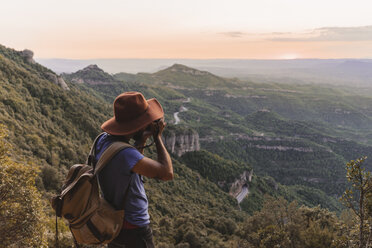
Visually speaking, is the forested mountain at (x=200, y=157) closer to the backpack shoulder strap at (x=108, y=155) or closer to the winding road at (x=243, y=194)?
the winding road at (x=243, y=194)

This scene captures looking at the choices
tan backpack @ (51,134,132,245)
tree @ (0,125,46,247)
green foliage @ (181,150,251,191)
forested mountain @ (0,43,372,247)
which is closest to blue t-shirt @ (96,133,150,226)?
tan backpack @ (51,134,132,245)

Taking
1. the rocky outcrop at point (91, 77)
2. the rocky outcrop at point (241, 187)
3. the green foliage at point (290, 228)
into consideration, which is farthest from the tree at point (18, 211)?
the rocky outcrop at point (91, 77)

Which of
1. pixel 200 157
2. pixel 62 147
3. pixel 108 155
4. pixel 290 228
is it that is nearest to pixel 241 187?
pixel 200 157

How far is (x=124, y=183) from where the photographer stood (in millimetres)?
3564

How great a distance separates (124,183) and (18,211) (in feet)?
29.9

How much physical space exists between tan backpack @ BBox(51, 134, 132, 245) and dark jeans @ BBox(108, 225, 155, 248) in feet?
1.01

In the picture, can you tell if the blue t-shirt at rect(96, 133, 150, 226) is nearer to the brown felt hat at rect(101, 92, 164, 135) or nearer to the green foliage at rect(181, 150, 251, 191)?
the brown felt hat at rect(101, 92, 164, 135)

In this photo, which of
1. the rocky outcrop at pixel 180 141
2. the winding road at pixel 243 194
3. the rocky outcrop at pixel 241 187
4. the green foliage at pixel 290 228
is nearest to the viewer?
the green foliage at pixel 290 228

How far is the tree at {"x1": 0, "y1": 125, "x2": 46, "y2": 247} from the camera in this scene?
9.40 meters

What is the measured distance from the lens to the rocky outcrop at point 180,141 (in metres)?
80.0

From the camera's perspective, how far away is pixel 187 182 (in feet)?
202

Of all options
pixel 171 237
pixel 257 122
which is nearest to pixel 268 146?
pixel 257 122

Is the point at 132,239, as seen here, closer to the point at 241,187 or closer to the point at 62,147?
the point at 62,147

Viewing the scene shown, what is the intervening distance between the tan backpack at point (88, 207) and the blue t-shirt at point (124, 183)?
10cm
